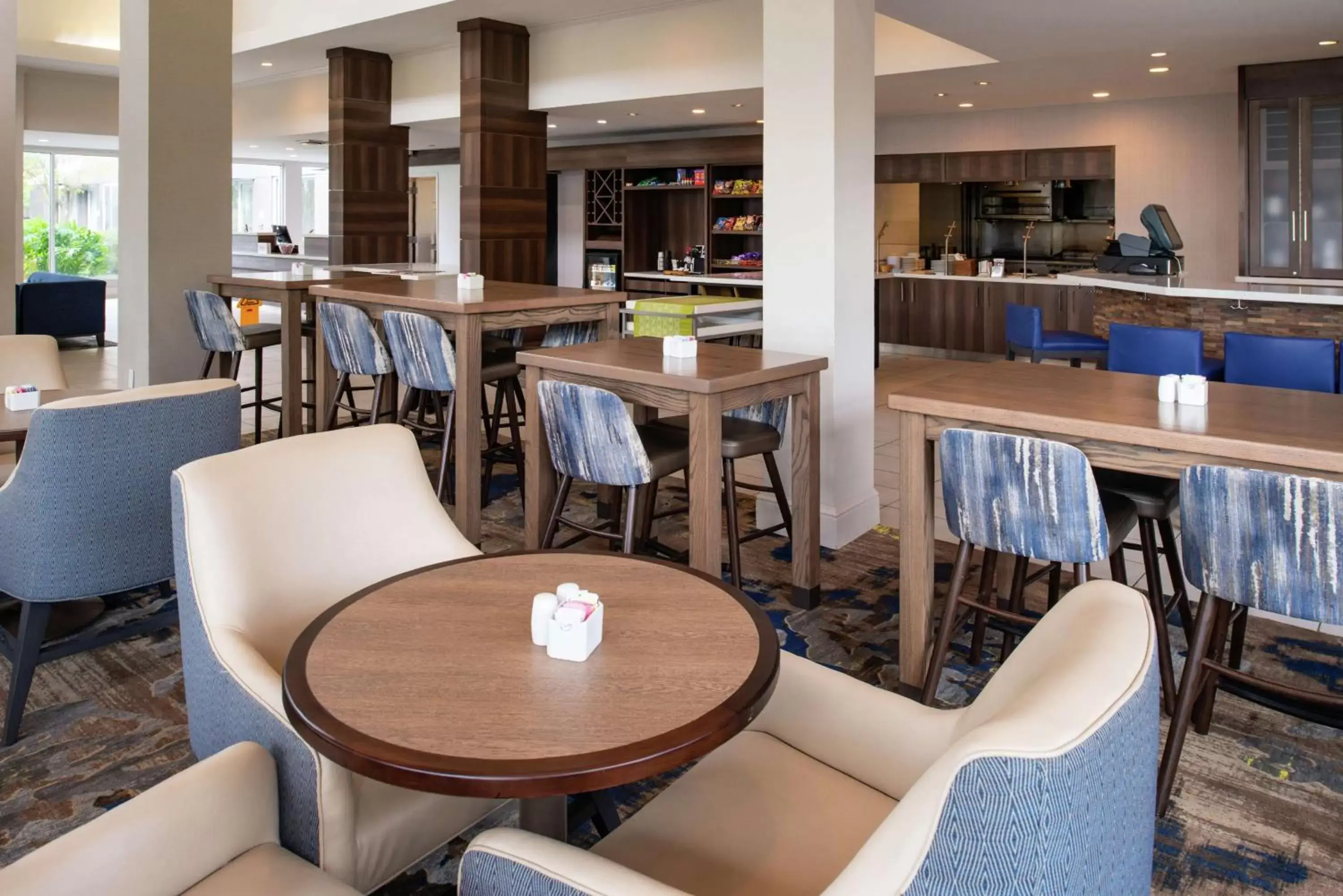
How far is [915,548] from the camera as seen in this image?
2.85m

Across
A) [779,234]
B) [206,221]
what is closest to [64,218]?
[206,221]

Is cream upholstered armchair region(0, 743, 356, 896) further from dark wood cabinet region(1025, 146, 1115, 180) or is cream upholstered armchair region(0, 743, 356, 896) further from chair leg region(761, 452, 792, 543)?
dark wood cabinet region(1025, 146, 1115, 180)

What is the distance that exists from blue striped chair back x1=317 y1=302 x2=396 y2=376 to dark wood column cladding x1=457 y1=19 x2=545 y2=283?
131 inches

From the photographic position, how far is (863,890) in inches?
37.4

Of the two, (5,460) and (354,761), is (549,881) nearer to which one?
(354,761)

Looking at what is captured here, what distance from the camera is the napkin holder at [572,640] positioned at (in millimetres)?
1545

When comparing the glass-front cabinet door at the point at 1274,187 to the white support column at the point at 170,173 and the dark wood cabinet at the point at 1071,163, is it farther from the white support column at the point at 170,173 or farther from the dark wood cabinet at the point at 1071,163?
the white support column at the point at 170,173

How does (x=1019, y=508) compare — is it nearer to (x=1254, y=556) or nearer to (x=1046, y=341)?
(x=1254, y=556)

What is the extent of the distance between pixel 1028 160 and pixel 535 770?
10.0m

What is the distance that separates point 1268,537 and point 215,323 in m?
5.00

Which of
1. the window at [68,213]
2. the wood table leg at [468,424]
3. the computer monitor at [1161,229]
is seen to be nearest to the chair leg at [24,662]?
the wood table leg at [468,424]

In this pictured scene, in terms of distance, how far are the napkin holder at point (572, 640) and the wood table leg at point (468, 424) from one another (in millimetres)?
2818

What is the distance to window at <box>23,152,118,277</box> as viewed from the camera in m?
15.6

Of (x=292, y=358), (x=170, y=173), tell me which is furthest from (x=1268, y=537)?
(x=170, y=173)
